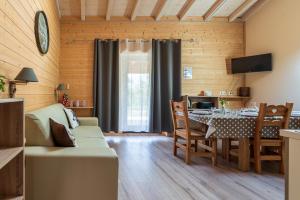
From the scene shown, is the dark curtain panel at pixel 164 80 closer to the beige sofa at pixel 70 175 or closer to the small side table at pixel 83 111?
the small side table at pixel 83 111

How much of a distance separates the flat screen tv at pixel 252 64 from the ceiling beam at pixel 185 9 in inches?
64.7

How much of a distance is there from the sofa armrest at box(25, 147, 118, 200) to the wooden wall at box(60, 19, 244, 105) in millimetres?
4760

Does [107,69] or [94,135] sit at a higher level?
[107,69]

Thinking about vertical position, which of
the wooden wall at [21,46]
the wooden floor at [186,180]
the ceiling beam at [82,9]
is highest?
the ceiling beam at [82,9]

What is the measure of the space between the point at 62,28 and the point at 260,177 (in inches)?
214

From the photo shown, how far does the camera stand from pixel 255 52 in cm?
695

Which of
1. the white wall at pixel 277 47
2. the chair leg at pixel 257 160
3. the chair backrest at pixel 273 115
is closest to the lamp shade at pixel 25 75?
the chair backrest at pixel 273 115

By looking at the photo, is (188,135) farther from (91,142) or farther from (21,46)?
(21,46)

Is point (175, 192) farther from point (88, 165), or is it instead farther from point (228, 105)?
point (228, 105)

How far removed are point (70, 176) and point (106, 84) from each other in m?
4.66

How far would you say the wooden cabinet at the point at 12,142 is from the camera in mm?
1964

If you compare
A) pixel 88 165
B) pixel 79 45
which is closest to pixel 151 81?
pixel 79 45

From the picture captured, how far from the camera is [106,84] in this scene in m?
6.87

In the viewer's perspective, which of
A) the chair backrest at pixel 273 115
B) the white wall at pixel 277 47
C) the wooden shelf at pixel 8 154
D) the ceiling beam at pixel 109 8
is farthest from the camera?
the ceiling beam at pixel 109 8
